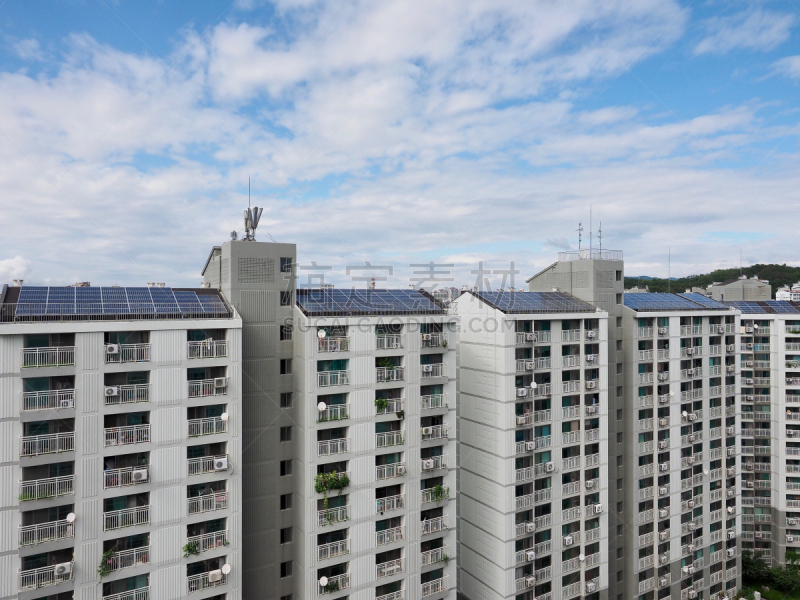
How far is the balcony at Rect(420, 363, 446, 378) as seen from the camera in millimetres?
36156

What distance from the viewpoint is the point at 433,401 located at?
36.4m

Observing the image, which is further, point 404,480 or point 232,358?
point 404,480

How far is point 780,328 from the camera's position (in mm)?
60438

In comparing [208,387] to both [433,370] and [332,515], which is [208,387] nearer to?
[332,515]

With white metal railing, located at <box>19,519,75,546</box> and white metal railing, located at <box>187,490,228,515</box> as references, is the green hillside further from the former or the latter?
white metal railing, located at <box>19,519,75,546</box>

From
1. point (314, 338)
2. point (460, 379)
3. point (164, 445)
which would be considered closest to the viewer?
point (164, 445)

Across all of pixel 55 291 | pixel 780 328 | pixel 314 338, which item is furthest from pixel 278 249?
pixel 780 328

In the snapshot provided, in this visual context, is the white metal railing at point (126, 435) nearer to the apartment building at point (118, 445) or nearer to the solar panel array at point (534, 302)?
the apartment building at point (118, 445)

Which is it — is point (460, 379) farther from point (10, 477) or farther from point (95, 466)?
point (10, 477)

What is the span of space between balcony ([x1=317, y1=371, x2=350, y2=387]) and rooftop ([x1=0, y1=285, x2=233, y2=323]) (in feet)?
22.7

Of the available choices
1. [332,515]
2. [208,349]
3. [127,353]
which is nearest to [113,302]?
[127,353]

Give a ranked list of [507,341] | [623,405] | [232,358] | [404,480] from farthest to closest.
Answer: [623,405]
[507,341]
[404,480]
[232,358]

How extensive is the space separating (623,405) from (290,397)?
31.3 m

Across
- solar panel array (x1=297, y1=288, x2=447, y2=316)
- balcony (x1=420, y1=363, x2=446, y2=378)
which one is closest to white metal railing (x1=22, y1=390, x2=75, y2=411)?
solar panel array (x1=297, y1=288, x2=447, y2=316)
